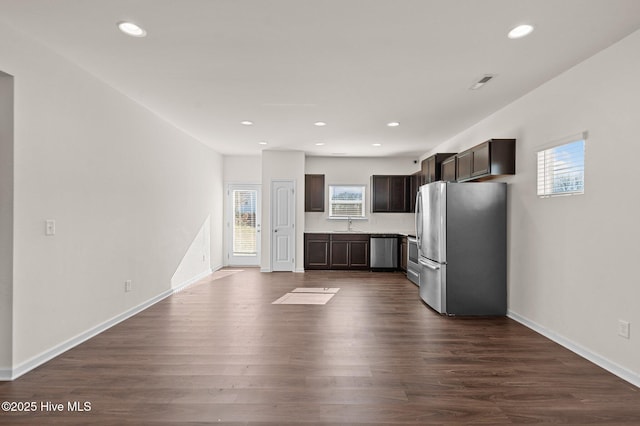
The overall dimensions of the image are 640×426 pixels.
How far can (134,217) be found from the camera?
448cm

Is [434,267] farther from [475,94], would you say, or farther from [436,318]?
[475,94]

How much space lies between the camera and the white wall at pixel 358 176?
8750mm

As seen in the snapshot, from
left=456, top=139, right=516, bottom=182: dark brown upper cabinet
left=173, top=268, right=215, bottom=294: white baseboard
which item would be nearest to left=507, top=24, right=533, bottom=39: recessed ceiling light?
left=456, top=139, right=516, bottom=182: dark brown upper cabinet

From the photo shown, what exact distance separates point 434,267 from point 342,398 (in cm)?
269

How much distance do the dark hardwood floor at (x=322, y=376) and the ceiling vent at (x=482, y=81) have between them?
8.89 feet

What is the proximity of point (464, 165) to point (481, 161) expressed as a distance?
54cm

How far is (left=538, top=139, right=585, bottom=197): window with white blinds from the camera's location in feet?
11.0

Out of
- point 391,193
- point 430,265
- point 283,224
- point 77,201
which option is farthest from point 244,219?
point 77,201

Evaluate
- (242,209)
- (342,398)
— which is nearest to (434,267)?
(342,398)

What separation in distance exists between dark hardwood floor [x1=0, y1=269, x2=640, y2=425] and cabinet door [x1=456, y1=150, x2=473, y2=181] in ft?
6.65

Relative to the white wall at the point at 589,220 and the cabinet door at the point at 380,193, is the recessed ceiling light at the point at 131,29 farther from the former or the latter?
the cabinet door at the point at 380,193

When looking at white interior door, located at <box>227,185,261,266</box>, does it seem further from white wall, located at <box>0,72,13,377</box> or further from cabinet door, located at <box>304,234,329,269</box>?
white wall, located at <box>0,72,13,377</box>

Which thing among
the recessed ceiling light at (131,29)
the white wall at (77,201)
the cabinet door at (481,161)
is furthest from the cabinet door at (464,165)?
the white wall at (77,201)

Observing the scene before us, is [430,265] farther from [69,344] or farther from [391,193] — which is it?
[69,344]
